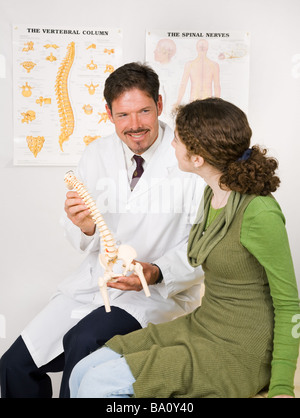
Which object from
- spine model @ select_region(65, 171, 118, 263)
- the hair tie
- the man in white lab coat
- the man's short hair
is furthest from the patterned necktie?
the hair tie

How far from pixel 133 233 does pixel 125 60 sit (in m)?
0.55

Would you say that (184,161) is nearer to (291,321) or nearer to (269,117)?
(291,321)

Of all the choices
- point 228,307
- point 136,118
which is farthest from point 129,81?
point 228,307

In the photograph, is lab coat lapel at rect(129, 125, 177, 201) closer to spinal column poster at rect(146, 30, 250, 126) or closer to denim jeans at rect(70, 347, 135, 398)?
spinal column poster at rect(146, 30, 250, 126)

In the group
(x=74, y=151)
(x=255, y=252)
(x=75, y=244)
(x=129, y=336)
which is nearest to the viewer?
(x=255, y=252)

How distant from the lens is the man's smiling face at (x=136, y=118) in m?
1.27

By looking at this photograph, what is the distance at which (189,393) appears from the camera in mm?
908

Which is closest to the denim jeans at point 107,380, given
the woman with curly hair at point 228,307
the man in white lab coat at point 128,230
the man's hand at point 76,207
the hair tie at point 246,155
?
the woman with curly hair at point 228,307

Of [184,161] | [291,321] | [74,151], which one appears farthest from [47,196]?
[291,321]

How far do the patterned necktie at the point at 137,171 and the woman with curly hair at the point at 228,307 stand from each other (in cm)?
36

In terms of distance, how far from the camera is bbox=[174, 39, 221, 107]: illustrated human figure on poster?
1.50 metres

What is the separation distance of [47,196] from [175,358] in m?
0.79

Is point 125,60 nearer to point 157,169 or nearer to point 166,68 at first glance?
point 166,68

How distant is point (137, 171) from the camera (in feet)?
4.52
